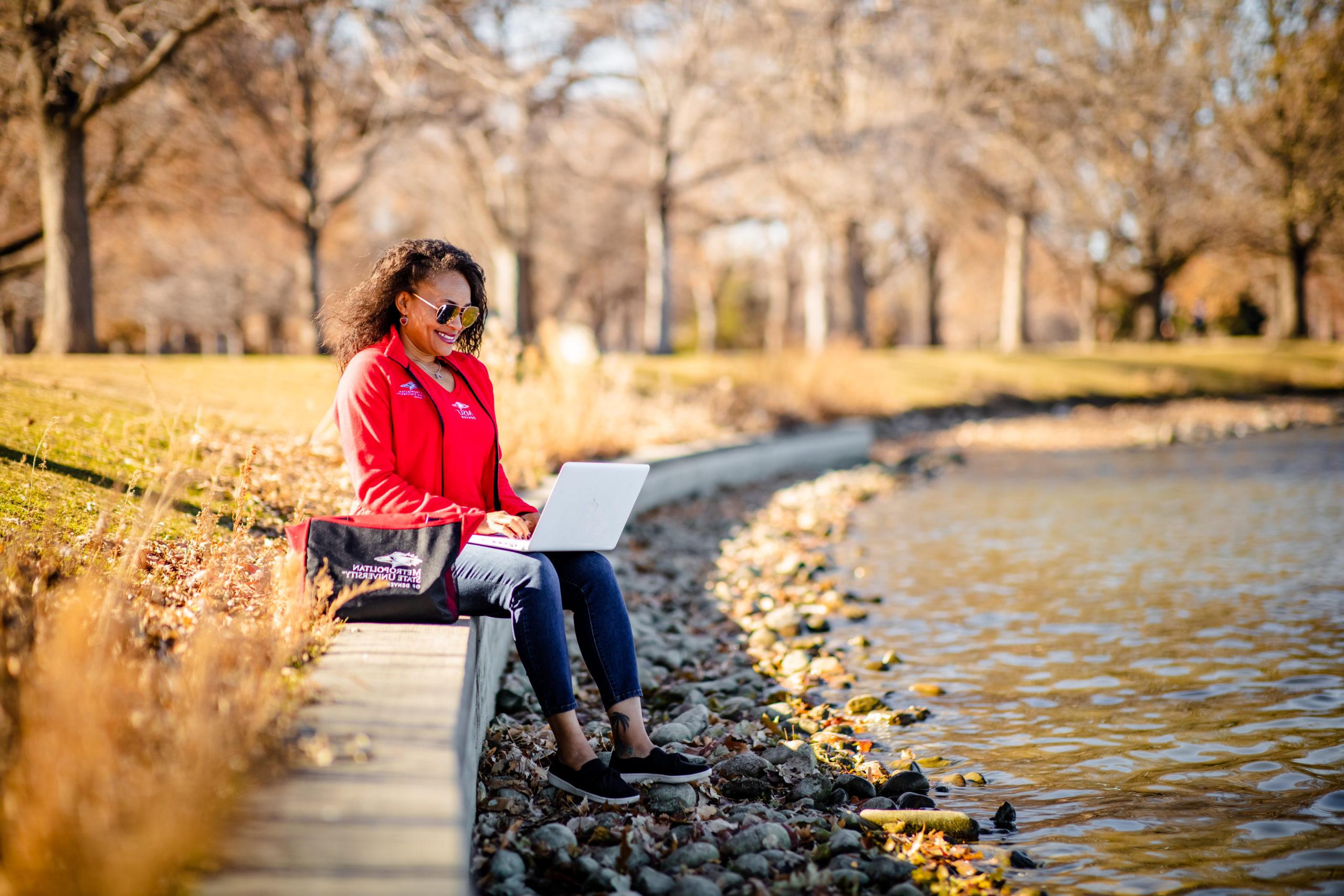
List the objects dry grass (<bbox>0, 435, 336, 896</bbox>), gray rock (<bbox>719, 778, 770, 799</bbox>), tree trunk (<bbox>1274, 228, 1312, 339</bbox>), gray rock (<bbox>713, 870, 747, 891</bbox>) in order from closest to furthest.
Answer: dry grass (<bbox>0, 435, 336, 896</bbox>)
gray rock (<bbox>713, 870, 747, 891</bbox>)
gray rock (<bbox>719, 778, 770, 799</bbox>)
tree trunk (<bbox>1274, 228, 1312, 339</bbox>)

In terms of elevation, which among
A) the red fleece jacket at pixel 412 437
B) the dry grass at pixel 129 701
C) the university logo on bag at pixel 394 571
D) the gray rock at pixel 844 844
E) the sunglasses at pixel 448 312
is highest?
the sunglasses at pixel 448 312

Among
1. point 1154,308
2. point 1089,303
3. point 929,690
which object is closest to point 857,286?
point 1154,308

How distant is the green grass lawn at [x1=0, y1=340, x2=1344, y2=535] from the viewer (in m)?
4.56

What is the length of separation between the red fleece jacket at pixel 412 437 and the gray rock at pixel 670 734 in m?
1.01

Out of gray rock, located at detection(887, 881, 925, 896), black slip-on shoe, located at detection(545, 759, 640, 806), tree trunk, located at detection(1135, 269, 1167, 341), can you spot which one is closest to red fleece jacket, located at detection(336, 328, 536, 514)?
black slip-on shoe, located at detection(545, 759, 640, 806)

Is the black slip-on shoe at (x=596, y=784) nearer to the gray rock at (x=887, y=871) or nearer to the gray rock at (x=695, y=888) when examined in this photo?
the gray rock at (x=695, y=888)

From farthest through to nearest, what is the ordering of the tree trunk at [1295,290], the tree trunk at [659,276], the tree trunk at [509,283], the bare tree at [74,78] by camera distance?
1. the tree trunk at [1295,290]
2. the tree trunk at [659,276]
3. the tree trunk at [509,283]
4. the bare tree at [74,78]

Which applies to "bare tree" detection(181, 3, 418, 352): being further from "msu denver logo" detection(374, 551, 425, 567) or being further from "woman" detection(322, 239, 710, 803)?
"msu denver logo" detection(374, 551, 425, 567)

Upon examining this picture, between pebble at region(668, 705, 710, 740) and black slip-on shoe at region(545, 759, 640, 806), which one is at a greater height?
black slip-on shoe at region(545, 759, 640, 806)

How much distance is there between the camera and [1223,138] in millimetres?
24797

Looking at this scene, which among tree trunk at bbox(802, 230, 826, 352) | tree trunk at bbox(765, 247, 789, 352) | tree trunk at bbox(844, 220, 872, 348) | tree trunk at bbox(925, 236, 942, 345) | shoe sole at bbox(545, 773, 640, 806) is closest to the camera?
shoe sole at bbox(545, 773, 640, 806)

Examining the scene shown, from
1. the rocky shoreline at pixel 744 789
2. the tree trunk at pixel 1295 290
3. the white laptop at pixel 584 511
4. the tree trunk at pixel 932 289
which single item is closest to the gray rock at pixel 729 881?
the rocky shoreline at pixel 744 789

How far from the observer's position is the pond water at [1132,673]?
10.8 ft

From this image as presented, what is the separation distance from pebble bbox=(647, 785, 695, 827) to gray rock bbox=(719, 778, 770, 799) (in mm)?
152
